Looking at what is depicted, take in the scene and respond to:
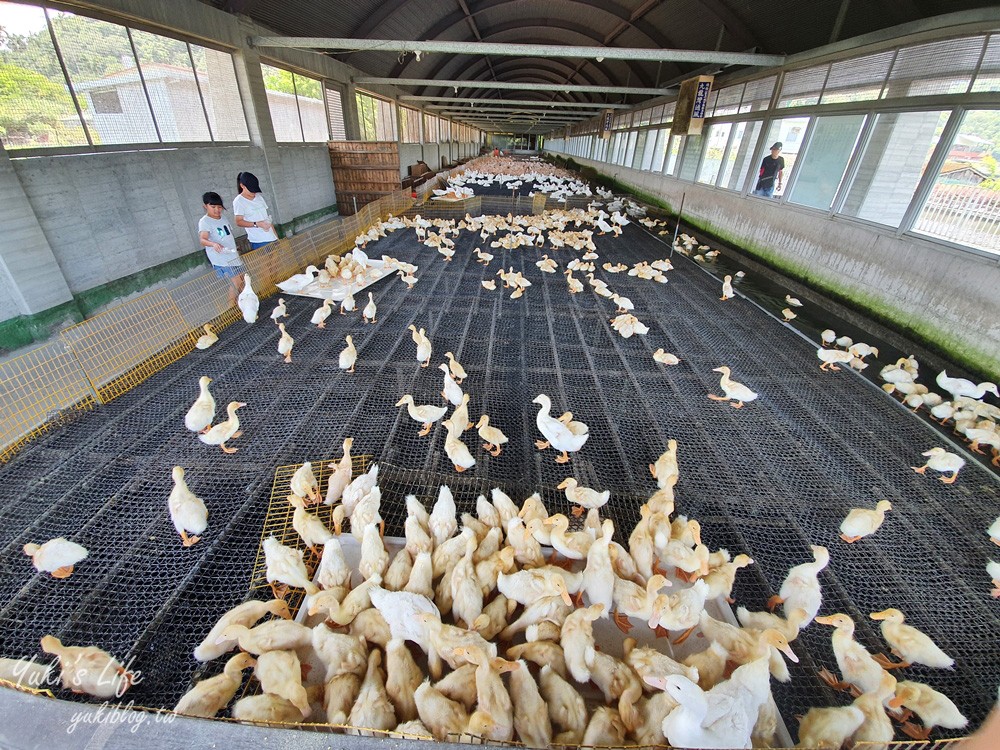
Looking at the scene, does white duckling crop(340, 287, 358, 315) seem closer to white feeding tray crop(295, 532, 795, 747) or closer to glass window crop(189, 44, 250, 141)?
white feeding tray crop(295, 532, 795, 747)

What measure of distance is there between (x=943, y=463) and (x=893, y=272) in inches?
173

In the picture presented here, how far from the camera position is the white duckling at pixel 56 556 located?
239cm

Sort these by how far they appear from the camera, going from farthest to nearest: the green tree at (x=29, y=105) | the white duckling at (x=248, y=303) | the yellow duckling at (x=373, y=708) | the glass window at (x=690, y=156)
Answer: the glass window at (x=690, y=156) → the white duckling at (x=248, y=303) → the green tree at (x=29, y=105) → the yellow duckling at (x=373, y=708)

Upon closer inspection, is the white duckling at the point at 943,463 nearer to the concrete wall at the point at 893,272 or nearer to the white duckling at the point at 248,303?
the concrete wall at the point at 893,272

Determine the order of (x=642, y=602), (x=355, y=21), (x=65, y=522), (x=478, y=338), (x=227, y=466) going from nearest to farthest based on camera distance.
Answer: (x=642, y=602) < (x=65, y=522) < (x=227, y=466) < (x=478, y=338) < (x=355, y=21)

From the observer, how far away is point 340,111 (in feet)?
45.7

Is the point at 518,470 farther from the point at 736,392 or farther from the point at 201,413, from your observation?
the point at 201,413

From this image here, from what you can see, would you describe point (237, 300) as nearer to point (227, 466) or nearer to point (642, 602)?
point (227, 466)

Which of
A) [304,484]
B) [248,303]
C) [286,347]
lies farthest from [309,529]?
[248,303]

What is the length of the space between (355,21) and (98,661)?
1498 centimetres

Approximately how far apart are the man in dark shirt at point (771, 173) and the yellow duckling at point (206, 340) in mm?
11520

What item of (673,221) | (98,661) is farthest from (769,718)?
(673,221)

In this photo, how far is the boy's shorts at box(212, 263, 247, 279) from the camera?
5617 mm

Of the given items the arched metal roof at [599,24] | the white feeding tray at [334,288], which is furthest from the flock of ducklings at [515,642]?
the arched metal roof at [599,24]
